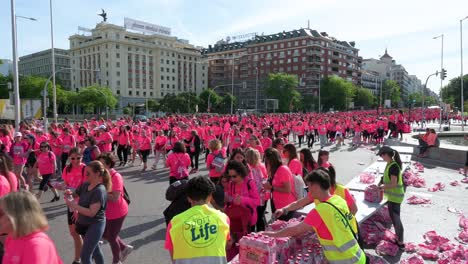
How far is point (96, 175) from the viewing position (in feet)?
14.9

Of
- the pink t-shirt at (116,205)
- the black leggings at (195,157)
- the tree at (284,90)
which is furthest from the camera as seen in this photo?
the tree at (284,90)

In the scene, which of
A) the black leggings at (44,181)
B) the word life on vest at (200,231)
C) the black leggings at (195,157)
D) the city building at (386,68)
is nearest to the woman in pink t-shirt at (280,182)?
the word life on vest at (200,231)

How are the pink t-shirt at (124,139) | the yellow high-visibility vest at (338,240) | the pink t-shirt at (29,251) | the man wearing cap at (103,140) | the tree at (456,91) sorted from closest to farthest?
the pink t-shirt at (29,251) → the yellow high-visibility vest at (338,240) → the man wearing cap at (103,140) → the pink t-shirt at (124,139) → the tree at (456,91)

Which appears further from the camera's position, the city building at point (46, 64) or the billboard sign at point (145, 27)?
the city building at point (46, 64)

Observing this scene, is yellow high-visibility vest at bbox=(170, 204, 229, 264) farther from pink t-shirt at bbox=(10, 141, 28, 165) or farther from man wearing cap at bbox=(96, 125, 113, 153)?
man wearing cap at bbox=(96, 125, 113, 153)

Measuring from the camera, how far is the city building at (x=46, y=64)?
12472 cm

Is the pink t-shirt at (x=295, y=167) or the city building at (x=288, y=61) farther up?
the city building at (x=288, y=61)

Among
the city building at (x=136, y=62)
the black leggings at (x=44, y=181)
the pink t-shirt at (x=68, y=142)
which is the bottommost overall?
the black leggings at (x=44, y=181)

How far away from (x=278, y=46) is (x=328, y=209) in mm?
110107

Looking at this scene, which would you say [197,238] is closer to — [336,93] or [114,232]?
[114,232]

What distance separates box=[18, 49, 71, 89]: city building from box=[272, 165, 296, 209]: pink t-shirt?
12672cm

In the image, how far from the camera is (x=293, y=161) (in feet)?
21.4

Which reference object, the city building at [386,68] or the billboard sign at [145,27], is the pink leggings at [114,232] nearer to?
the billboard sign at [145,27]

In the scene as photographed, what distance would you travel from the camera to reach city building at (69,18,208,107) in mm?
105938
